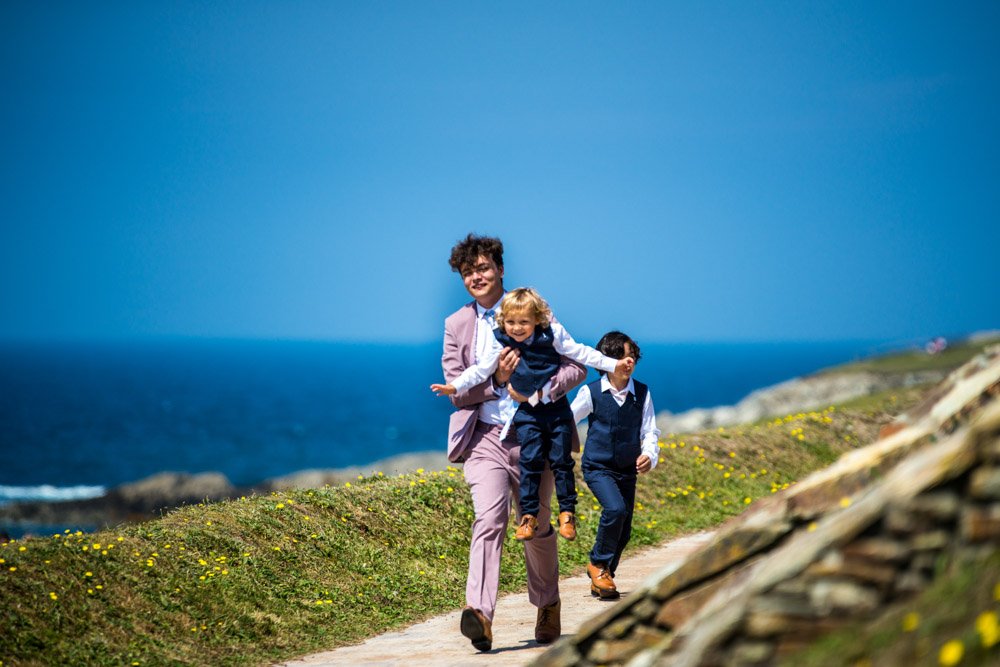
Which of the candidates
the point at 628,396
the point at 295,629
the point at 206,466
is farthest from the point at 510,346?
the point at 206,466

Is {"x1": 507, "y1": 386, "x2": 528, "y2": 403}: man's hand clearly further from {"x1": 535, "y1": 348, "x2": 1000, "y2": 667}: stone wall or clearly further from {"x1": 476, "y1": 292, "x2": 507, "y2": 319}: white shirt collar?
{"x1": 535, "y1": 348, "x2": 1000, "y2": 667}: stone wall

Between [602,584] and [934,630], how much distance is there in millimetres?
5742

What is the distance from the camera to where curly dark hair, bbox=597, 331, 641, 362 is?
Result: 8.87 m

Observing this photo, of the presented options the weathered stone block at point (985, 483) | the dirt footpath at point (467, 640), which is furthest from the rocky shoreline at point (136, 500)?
the weathered stone block at point (985, 483)

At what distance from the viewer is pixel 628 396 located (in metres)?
9.15

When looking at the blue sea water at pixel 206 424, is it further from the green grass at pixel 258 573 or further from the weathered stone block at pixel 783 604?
the weathered stone block at pixel 783 604

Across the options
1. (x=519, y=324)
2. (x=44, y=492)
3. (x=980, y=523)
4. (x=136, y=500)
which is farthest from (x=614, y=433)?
(x=44, y=492)

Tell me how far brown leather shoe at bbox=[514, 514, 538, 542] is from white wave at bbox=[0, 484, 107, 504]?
4764cm

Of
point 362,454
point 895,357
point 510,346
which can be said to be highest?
point 510,346

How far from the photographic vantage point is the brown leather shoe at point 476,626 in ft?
23.4

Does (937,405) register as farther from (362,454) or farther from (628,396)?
(362,454)

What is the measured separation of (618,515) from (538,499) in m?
1.56

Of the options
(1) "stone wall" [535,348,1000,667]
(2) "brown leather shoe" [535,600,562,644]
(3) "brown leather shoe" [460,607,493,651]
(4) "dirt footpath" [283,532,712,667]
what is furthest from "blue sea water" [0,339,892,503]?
(1) "stone wall" [535,348,1000,667]

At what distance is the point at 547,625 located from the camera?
7770 mm
